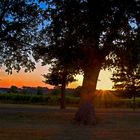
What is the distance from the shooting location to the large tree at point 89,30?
2452cm

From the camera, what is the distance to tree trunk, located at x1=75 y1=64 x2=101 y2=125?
27.6 meters

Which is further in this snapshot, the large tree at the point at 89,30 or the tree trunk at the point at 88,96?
the tree trunk at the point at 88,96

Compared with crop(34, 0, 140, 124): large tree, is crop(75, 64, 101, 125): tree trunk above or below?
below

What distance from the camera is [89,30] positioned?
24.6m

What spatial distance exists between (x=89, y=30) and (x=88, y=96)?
16.1 feet

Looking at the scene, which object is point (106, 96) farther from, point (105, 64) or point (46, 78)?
point (105, 64)

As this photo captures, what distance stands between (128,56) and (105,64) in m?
2.22

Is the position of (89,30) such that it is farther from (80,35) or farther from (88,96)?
(88,96)

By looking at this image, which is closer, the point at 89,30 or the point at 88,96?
the point at 89,30

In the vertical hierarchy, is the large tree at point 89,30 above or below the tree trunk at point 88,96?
above

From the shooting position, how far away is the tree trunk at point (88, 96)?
27.6m

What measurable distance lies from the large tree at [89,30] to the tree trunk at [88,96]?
24 cm

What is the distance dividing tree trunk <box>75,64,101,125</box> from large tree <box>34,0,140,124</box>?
0.24 meters

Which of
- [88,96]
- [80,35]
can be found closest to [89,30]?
[80,35]
